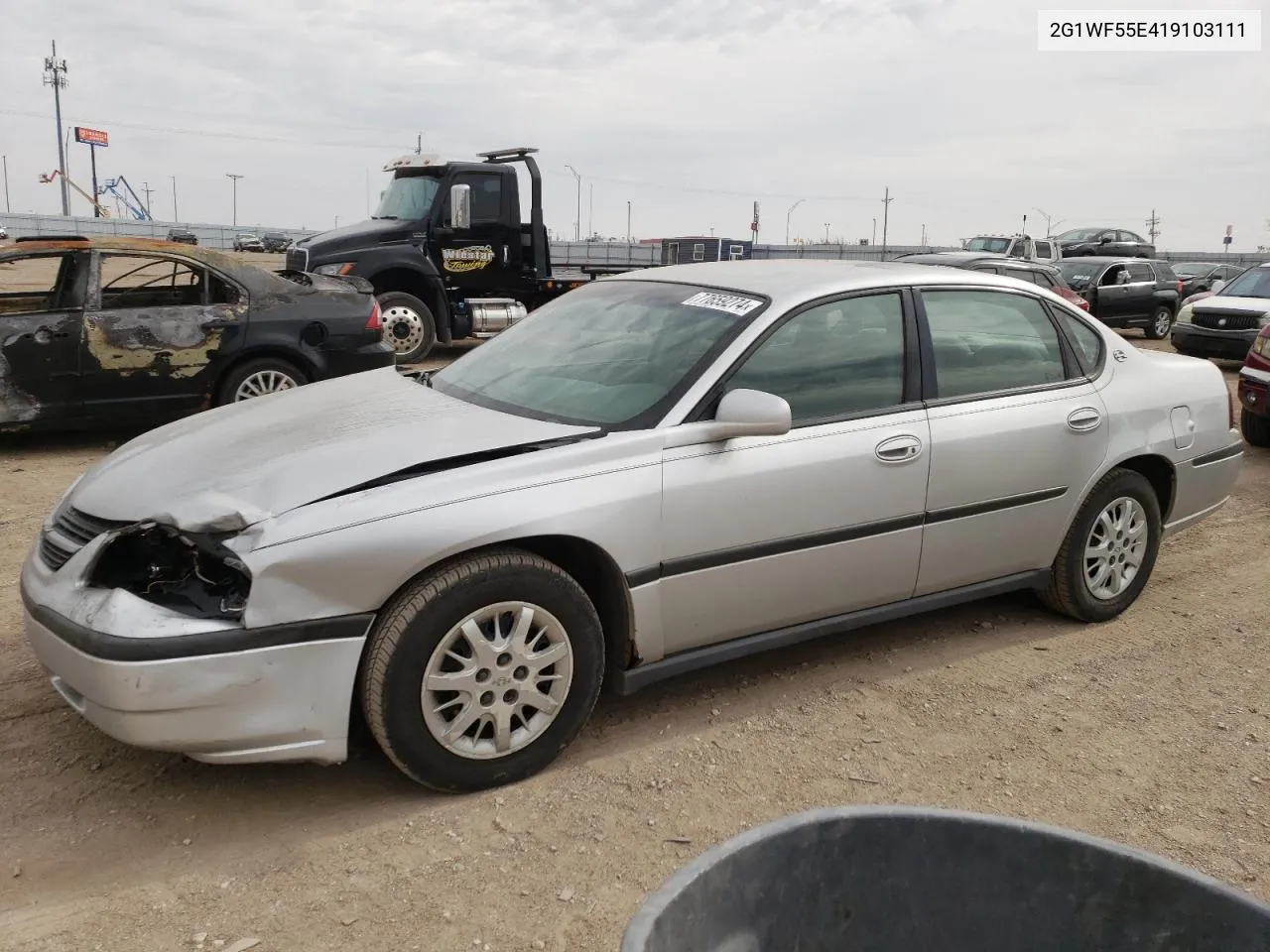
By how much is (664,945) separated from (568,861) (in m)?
1.78

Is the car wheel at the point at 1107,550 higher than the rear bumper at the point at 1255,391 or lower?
lower

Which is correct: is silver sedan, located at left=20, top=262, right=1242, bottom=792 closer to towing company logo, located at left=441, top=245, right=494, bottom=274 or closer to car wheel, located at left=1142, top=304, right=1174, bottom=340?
towing company logo, located at left=441, top=245, right=494, bottom=274

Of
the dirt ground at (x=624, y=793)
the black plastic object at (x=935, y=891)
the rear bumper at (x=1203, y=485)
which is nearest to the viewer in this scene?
the black plastic object at (x=935, y=891)

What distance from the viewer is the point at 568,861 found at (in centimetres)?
291

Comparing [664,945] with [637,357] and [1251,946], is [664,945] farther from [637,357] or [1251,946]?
[637,357]

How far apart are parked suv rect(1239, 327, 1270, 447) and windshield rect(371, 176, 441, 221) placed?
8.70 metres

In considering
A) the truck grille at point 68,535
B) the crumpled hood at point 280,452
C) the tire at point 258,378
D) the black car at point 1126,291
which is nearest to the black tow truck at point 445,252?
the tire at point 258,378

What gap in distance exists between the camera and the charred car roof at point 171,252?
7438 mm

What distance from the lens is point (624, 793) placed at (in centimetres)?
326

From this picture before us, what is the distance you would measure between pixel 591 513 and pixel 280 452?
997 millimetres

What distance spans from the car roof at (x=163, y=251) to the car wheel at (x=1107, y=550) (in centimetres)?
612

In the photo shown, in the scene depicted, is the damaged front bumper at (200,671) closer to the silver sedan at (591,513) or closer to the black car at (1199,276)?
the silver sedan at (591,513)

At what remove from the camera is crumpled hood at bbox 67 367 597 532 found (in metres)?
3.04

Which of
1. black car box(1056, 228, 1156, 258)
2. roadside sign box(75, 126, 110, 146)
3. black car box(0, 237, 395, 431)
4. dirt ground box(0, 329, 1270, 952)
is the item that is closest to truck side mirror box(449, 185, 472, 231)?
black car box(0, 237, 395, 431)
